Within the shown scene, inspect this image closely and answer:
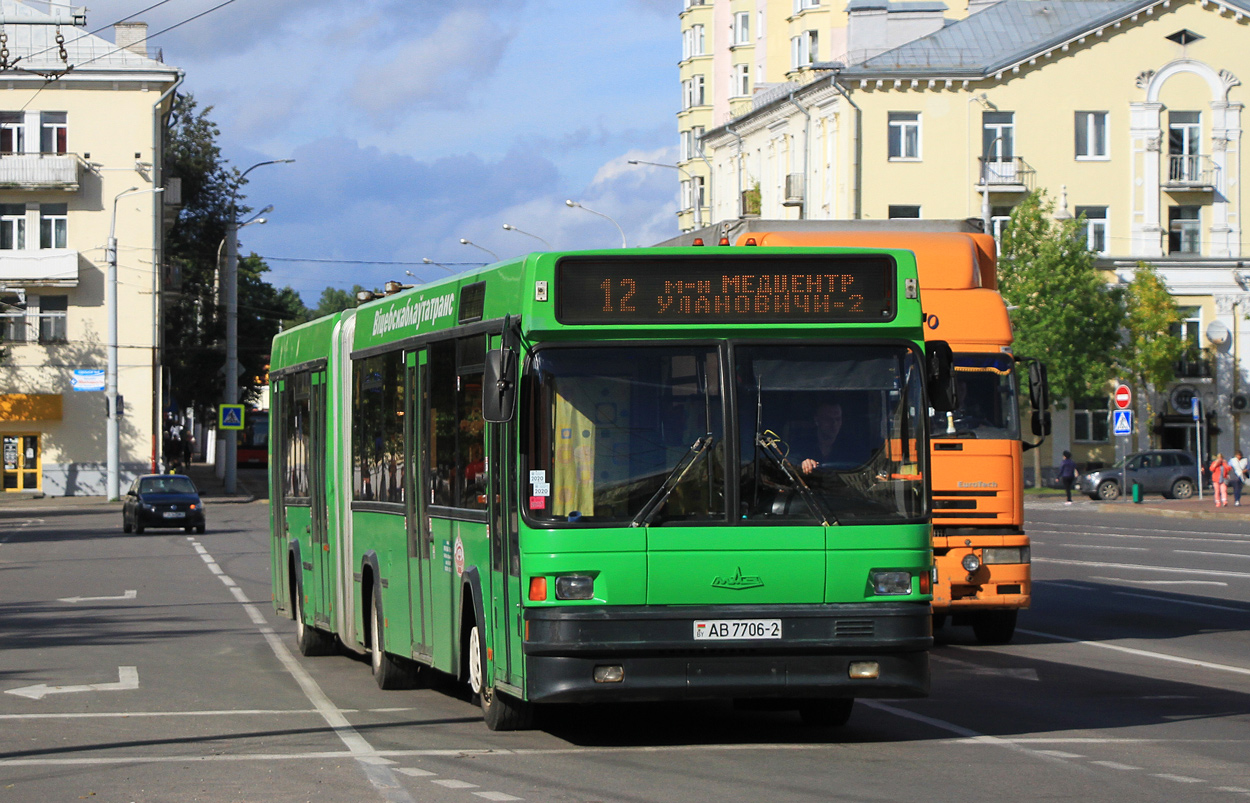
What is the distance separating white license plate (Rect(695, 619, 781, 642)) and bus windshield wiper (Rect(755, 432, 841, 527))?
2.00 feet

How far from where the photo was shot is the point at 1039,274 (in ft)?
202

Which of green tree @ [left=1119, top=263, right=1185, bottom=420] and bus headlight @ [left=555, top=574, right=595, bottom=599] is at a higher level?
green tree @ [left=1119, top=263, right=1185, bottom=420]

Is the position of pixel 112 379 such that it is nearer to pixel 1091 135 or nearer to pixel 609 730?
pixel 1091 135

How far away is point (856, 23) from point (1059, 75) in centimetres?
772

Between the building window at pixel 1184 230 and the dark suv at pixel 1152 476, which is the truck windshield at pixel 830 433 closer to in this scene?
the dark suv at pixel 1152 476

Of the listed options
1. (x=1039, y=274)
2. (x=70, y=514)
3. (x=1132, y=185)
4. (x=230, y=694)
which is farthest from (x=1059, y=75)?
(x=230, y=694)

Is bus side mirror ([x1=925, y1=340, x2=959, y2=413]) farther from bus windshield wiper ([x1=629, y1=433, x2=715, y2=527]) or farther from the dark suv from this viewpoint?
the dark suv

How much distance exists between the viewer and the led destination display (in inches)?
389

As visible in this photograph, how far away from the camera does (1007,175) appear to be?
66.1 metres

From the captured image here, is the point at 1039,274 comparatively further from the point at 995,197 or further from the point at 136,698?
the point at 136,698

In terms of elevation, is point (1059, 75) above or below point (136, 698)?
above

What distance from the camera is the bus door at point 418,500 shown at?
12.0 meters

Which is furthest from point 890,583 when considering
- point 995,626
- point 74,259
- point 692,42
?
point 692,42

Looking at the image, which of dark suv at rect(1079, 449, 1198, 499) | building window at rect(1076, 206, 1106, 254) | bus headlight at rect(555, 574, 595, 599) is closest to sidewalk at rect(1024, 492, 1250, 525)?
dark suv at rect(1079, 449, 1198, 499)
